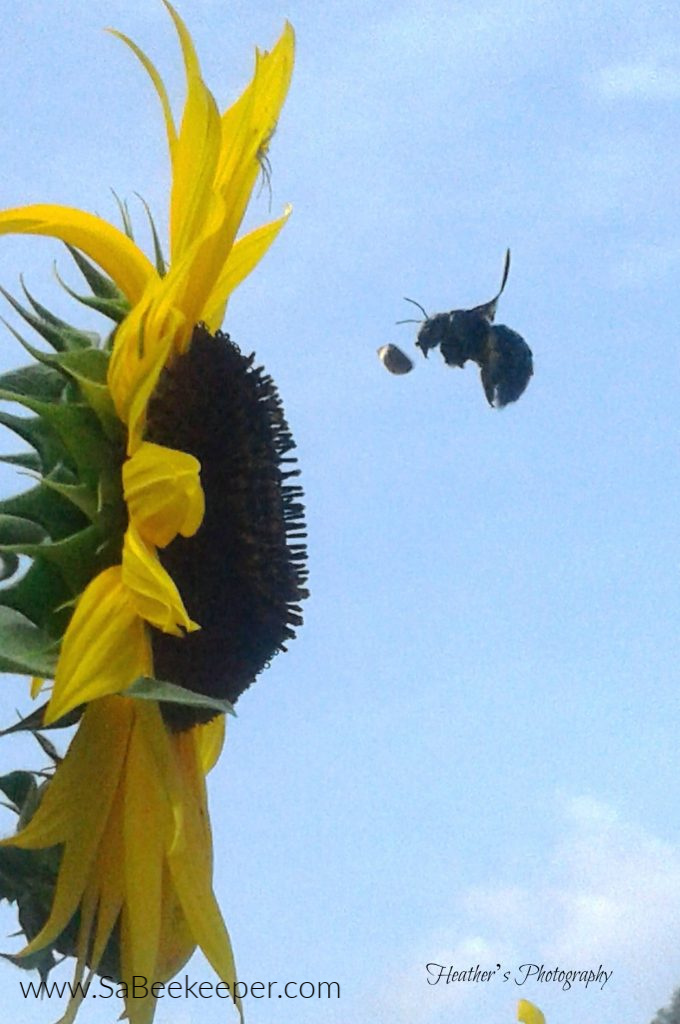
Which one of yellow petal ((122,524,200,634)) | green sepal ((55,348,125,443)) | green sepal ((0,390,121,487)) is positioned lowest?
yellow petal ((122,524,200,634))

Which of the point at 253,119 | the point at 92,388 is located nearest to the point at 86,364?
the point at 92,388

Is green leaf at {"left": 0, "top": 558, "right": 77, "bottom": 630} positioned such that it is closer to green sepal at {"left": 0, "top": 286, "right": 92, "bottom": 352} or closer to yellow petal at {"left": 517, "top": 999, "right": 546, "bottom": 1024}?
green sepal at {"left": 0, "top": 286, "right": 92, "bottom": 352}

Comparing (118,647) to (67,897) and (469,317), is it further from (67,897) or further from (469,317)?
(469,317)

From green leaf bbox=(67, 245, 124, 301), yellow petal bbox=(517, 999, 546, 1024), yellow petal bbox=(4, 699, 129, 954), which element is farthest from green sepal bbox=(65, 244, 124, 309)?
yellow petal bbox=(517, 999, 546, 1024)

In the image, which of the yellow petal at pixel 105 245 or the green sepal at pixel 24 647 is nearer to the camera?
the green sepal at pixel 24 647

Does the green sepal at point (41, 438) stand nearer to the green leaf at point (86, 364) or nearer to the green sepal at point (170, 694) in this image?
the green leaf at point (86, 364)

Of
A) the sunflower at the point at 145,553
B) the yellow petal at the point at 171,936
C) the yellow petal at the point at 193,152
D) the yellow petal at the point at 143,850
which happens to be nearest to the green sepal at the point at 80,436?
the sunflower at the point at 145,553
